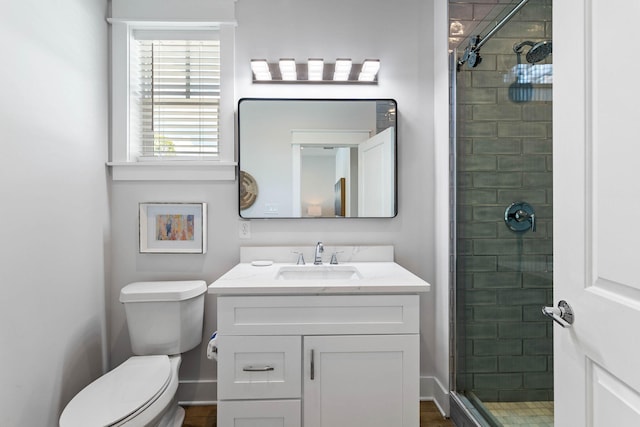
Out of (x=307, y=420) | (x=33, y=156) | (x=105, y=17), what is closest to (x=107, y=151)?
(x=33, y=156)

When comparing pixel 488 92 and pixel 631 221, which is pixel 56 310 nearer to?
pixel 631 221

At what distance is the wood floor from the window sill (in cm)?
132

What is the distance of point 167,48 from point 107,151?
0.71m

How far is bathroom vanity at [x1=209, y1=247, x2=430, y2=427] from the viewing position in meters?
1.46

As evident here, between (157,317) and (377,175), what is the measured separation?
4.60ft

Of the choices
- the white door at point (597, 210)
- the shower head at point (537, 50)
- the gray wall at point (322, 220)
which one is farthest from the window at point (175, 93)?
the white door at point (597, 210)

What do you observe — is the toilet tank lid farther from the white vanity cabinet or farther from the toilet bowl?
the white vanity cabinet

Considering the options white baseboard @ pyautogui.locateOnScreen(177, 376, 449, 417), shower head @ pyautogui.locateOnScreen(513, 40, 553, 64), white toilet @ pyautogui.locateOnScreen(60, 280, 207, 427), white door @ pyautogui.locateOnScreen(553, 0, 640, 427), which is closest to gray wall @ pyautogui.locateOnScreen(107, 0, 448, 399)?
white baseboard @ pyautogui.locateOnScreen(177, 376, 449, 417)

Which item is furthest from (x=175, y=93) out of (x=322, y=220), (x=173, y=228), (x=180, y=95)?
(x=322, y=220)

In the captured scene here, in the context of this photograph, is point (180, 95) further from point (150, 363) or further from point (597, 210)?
point (597, 210)

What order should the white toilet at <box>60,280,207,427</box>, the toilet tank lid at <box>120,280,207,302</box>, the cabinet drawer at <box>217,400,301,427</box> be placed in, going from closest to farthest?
the white toilet at <box>60,280,207,427</box>, the cabinet drawer at <box>217,400,301,427</box>, the toilet tank lid at <box>120,280,207,302</box>

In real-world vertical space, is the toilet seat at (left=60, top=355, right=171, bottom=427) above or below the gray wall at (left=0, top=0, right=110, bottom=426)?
below

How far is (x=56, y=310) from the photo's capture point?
1.56 meters

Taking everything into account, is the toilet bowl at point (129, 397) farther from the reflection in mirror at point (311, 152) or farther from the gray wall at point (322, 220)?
the reflection in mirror at point (311, 152)
